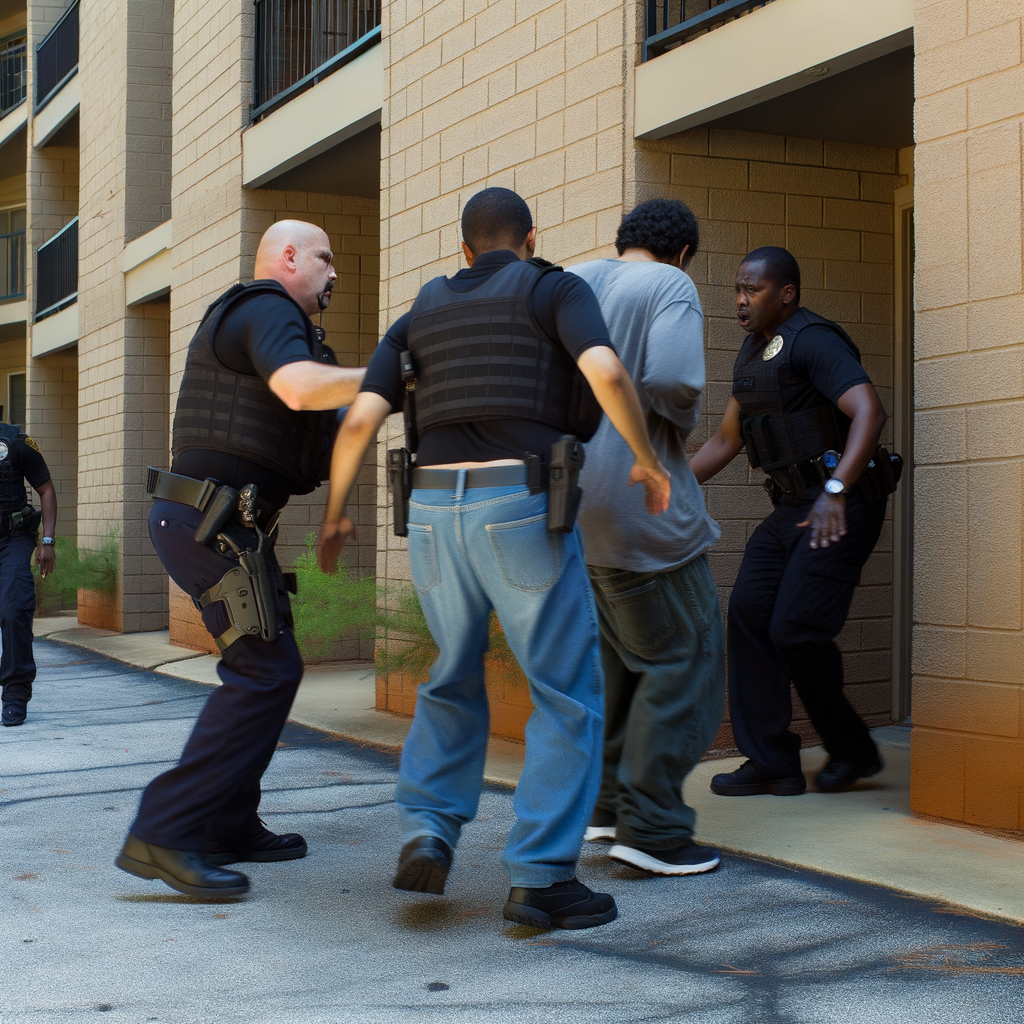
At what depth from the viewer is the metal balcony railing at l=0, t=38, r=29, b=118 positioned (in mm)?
20359

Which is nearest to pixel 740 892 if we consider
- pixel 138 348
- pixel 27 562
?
pixel 27 562

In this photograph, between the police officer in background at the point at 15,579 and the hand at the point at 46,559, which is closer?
the police officer in background at the point at 15,579

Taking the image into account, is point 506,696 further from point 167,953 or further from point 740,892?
point 167,953

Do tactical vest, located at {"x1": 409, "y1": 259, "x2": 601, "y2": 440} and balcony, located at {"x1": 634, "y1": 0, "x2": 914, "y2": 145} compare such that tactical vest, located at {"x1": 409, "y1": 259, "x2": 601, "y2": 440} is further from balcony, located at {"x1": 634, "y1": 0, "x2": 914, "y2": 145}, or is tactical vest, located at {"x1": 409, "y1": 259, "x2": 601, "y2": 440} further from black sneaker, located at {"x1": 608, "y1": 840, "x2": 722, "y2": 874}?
balcony, located at {"x1": 634, "y1": 0, "x2": 914, "y2": 145}

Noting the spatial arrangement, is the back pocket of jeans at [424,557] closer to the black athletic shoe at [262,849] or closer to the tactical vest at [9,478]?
the black athletic shoe at [262,849]

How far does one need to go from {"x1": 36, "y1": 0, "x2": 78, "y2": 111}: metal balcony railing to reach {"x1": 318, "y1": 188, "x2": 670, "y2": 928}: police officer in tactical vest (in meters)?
12.6

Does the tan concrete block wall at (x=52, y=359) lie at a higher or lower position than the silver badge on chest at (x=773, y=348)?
higher

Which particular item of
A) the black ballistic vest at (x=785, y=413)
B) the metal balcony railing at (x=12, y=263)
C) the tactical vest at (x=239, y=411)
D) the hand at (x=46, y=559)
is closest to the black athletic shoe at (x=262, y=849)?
the tactical vest at (x=239, y=411)

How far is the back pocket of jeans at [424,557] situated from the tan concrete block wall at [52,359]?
45.8ft

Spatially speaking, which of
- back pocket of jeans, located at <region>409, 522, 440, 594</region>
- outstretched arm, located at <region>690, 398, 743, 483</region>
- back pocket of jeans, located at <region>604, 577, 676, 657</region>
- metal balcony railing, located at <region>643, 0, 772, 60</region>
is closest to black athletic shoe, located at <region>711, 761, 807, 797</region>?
outstretched arm, located at <region>690, 398, 743, 483</region>

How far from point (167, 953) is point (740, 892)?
149 centimetres

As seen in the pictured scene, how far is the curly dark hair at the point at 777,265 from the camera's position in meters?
4.63

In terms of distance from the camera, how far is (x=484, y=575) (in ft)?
9.99

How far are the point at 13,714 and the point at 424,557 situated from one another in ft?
13.9
